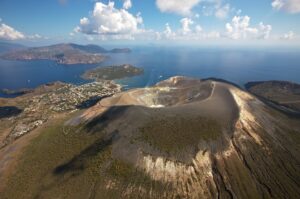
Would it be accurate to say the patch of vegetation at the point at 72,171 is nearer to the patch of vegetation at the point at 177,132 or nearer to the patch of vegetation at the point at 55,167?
the patch of vegetation at the point at 55,167

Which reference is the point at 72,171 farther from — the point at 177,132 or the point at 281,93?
the point at 281,93

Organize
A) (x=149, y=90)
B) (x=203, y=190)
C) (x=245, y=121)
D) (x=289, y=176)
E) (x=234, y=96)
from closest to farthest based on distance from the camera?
1. (x=203, y=190)
2. (x=289, y=176)
3. (x=245, y=121)
4. (x=234, y=96)
5. (x=149, y=90)

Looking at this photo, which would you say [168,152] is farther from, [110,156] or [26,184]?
[26,184]

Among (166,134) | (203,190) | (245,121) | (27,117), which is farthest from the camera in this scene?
(27,117)

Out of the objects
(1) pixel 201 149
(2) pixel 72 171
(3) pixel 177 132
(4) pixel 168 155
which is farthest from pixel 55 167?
(1) pixel 201 149

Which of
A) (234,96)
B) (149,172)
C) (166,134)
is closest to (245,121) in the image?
(234,96)

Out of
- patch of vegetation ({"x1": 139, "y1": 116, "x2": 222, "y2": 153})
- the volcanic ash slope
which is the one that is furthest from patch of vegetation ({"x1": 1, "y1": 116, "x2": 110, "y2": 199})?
patch of vegetation ({"x1": 139, "y1": 116, "x2": 222, "y2": 153})

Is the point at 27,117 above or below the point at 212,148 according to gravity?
below
